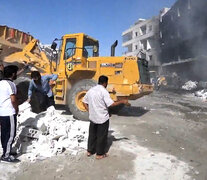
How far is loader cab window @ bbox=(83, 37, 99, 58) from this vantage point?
25.6 feet

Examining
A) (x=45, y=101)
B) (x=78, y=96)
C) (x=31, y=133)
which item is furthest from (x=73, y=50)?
(x=31, y=133)

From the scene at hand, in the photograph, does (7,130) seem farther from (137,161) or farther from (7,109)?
(137,161)

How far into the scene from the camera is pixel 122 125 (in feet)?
21.6

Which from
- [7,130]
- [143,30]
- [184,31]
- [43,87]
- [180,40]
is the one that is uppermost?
[143,30]

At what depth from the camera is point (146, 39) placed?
45.1 metres

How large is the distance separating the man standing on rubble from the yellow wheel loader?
323 centimetres

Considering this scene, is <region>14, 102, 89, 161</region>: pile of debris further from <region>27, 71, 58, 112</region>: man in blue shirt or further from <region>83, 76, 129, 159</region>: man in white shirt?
<region>27, 71, 58, 112</region>: man in blue shirt

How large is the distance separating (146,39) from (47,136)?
42.7m

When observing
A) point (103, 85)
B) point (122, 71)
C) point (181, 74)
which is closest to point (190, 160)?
point (103, 85)

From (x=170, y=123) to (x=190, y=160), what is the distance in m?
3.06

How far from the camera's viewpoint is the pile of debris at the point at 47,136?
439 centimetres

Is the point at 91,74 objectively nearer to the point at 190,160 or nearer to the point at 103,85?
the point at 103,85

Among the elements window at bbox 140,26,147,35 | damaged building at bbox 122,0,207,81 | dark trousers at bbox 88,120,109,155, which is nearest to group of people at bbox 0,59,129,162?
dark trousers at bbox 88,120,109,155

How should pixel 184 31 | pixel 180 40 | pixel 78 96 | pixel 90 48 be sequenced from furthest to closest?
pixel 180 40, pixel 184 31, pixel 90 48, pixel 78 96
